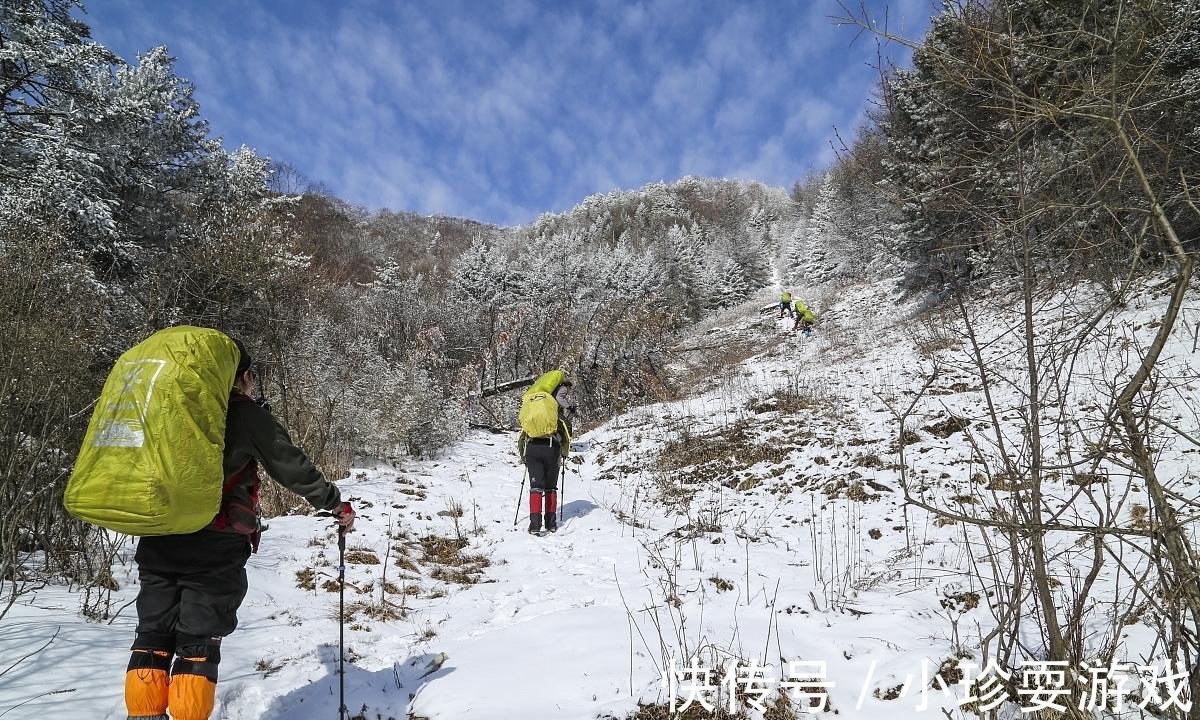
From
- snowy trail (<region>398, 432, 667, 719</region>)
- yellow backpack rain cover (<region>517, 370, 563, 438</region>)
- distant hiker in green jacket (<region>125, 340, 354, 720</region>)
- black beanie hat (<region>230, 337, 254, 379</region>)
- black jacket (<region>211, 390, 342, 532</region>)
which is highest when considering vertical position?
yellow backpack rain cover (<region>517, 370, 563, 438</region>)

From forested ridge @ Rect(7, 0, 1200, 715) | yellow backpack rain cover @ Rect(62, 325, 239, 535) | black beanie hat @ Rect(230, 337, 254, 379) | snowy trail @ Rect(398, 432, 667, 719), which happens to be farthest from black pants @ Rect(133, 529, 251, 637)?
forested ridge @ Rect(7, 0, 1200, 715)

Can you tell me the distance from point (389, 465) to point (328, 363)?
8.18 metres

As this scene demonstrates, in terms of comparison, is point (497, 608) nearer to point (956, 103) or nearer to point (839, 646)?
point (839, 646)

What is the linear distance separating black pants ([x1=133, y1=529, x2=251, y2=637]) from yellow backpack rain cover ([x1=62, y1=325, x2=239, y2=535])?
0.18 meters

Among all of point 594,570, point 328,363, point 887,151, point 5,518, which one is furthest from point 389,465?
point 887,151

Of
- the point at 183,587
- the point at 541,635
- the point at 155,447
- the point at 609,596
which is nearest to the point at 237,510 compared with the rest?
the point at 183,587

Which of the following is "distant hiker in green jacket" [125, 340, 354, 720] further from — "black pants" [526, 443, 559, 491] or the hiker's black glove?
"black pants" [526, 443, 559, 491]

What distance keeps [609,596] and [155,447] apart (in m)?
3.37

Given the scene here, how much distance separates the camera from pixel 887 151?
8.42ft

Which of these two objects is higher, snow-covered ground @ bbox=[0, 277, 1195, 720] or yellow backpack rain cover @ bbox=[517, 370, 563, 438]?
yellow backpack rain cover @ bbox=[517, 370, 563, 438]

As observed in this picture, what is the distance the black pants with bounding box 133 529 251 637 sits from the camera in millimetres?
2303

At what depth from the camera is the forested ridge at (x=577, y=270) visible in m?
2.19

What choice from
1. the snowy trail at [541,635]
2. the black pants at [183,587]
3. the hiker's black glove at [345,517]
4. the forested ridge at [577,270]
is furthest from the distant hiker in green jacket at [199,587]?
the forested ridge at [577,270]

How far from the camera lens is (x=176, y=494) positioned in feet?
6.98
